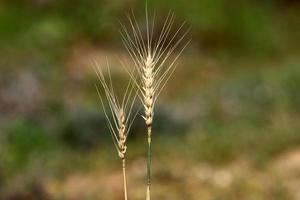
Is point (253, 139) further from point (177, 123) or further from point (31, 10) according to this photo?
point (31, 10)

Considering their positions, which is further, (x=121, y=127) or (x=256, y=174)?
(x=256, y=174)

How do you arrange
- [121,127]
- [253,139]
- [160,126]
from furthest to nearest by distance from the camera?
[160,126] → [253,139] → [121,127]

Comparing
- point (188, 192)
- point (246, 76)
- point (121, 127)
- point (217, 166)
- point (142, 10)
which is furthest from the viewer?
point (142, 10)

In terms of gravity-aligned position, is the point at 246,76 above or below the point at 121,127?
below

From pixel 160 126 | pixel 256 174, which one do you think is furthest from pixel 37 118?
pixel 256 174

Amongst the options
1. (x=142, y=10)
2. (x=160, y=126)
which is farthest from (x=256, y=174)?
(x=142, y=10)

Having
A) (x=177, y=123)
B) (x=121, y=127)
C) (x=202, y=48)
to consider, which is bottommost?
(x=202, y=48)

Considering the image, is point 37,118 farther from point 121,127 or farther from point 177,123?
point 121,127
